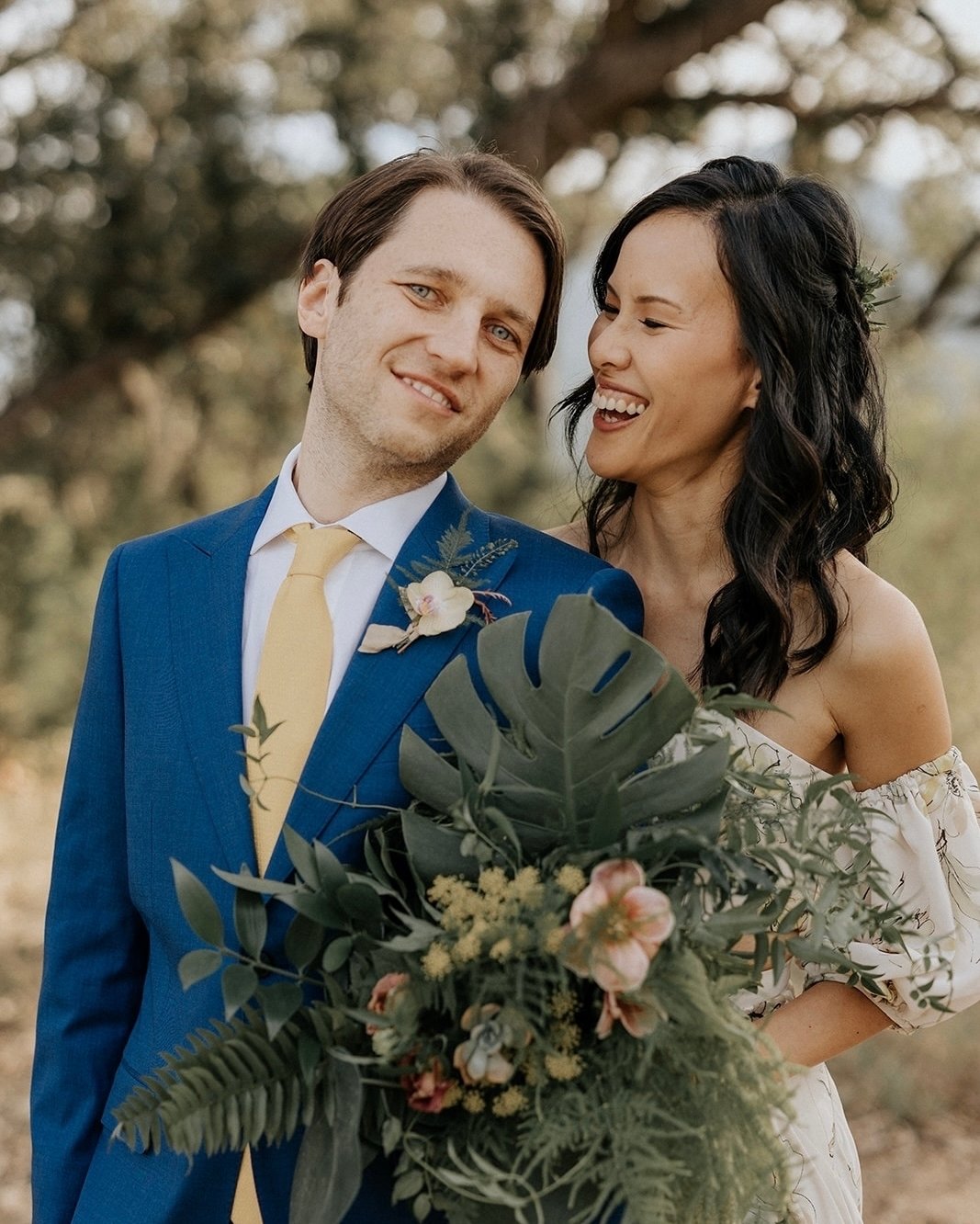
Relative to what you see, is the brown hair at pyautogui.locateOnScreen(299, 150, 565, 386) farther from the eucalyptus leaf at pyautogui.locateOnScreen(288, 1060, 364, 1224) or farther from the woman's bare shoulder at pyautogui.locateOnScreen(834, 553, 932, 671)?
the eucalyptus leaf at pyautogui.locateOnScreen(288, 1060, 364, 1224)

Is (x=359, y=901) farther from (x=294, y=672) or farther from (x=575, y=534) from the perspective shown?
(x=575, y=534)

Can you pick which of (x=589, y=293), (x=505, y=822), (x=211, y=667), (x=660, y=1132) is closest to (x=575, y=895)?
(x=505, y=822)

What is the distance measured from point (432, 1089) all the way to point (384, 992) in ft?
0.37

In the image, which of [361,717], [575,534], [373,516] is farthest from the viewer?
[575,534]

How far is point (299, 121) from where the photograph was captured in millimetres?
7281

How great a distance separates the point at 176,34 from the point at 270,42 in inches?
19.9

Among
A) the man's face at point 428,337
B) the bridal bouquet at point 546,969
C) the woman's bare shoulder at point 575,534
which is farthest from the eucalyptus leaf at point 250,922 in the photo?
the woman's bare shoulder at point 575,534

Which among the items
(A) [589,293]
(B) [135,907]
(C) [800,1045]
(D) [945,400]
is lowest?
(D) [945,400]

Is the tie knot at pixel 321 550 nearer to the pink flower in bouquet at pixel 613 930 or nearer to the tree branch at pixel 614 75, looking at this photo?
the pink flower in bouquet at pixel 613 930

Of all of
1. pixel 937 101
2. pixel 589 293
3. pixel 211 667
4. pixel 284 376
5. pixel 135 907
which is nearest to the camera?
pixel 211 667

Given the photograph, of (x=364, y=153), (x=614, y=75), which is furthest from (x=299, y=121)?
(x=614, y=75)

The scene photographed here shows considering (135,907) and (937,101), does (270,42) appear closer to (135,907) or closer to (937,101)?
(937,101)

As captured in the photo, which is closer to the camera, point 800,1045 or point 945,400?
point 800,1045

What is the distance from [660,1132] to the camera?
1.28 meters
